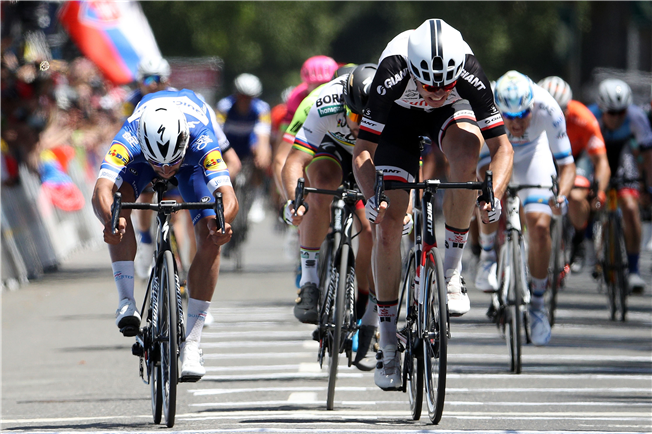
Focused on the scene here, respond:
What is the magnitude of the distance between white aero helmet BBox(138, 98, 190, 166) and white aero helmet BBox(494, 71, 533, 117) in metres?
3.04

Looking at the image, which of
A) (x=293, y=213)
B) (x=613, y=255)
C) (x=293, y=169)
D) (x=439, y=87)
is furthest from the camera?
(x=613, y=255)

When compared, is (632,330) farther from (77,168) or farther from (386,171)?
(77,168)

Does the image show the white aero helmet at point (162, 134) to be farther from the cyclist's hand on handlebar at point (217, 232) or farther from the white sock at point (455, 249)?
the white sock at point (455, 249)

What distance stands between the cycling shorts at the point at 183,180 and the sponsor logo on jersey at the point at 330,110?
104cm

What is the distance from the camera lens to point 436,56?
6.31 m

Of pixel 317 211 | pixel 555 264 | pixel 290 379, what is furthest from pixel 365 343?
pixel 555 264

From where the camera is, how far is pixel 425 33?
640 centimetres

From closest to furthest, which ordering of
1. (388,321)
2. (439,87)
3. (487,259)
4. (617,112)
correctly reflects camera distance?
(439,87) < (388,321) < (487,259) < (617,112)

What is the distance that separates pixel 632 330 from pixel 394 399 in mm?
3915

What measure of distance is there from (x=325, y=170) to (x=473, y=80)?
203 cm

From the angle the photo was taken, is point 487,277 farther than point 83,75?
No

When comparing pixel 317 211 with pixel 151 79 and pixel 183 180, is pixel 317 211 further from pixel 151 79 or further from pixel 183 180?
pixel 151 79

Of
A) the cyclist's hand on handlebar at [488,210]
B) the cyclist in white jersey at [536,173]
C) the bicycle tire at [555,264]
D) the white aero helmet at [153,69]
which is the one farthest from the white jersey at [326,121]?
the white aero helmet at [153,69]

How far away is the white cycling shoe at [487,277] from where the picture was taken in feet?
30.6
